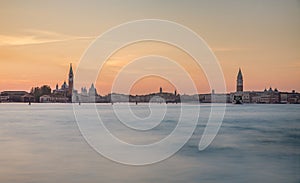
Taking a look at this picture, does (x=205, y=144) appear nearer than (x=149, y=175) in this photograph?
No

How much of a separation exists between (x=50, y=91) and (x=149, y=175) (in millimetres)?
4735

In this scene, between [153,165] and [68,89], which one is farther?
[68,89]

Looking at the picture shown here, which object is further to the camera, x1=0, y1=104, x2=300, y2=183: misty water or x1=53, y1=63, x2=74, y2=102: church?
x1=53, y1=63, x2=74, y2=102: church

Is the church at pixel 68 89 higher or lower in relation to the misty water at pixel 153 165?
higher

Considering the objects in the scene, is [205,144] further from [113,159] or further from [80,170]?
[80,170]

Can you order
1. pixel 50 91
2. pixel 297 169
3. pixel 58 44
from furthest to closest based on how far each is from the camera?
1. pixel 50 91
2. pixel 58 44
3. pixel 297 169

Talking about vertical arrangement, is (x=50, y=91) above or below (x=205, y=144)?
above

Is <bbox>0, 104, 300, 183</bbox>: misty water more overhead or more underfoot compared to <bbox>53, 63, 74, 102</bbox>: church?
more underfoot

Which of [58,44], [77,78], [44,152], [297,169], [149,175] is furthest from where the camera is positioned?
[58,44]

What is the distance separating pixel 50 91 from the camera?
9.08 metres

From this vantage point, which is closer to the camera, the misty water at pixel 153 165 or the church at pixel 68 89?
the misty water at pixel 153 165

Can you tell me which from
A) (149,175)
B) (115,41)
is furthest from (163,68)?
(149,175)

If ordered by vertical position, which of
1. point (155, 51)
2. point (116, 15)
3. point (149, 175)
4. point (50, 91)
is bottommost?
point (149, 175)

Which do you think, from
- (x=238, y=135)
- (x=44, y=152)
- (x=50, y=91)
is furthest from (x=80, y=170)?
(x=238, y=135)
